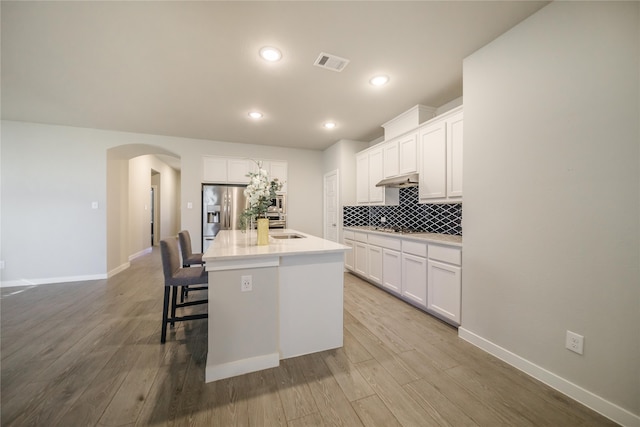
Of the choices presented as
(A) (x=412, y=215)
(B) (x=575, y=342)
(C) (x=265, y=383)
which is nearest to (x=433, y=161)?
(A) (x=412, y=215)

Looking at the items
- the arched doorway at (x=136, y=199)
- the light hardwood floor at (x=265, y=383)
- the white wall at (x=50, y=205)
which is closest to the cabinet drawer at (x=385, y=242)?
the light hardwood floor at (x=265, y=383)

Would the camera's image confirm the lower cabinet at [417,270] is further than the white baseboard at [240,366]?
Yes

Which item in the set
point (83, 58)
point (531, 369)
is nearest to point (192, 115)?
point (83, 58)

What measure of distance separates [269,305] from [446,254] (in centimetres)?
178

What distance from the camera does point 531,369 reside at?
1.60 metres

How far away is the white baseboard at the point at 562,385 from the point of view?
4.03 feet

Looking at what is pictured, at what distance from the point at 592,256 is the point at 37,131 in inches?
265

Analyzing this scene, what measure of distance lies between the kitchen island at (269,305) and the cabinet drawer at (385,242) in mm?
1302

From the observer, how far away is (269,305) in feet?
5.50

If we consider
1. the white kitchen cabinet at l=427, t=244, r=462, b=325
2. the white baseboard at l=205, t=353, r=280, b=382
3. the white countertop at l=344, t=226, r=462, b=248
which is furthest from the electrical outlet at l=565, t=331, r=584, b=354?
the white baseboard at l=205, t=353, r=280, b=382

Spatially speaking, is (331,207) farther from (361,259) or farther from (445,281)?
(445,281)

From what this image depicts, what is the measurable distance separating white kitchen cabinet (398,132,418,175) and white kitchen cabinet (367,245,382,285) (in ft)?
3.94

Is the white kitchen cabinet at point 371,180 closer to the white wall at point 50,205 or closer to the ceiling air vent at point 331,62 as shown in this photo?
the ceiling air vent at point 331,62

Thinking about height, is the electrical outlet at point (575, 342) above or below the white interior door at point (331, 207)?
below
